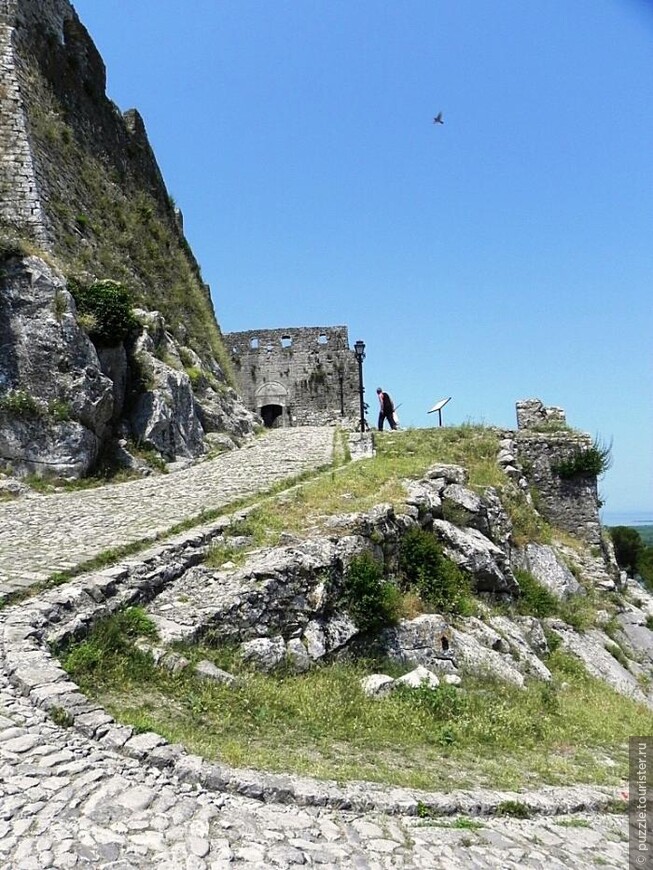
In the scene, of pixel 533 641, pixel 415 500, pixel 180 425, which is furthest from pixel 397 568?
pixel 180 425

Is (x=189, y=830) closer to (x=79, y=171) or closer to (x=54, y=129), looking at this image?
(x=54, y=129)

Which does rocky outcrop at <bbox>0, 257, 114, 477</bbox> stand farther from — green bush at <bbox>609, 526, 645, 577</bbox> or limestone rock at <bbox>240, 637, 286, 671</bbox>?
green bush at <bbox>609, 526, 645, 577</bbox>

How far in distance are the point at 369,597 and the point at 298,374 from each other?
30374 mm

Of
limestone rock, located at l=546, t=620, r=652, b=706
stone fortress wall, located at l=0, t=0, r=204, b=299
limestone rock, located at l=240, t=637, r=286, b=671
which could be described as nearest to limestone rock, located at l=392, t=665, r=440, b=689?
limestone rock, located at l=240, t=637, r=286, b=671

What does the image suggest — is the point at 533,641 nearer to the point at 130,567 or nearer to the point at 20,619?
the point at 130,567

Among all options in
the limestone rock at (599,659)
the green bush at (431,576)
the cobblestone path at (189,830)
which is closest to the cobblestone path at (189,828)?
the cobblestone path at (189,830)

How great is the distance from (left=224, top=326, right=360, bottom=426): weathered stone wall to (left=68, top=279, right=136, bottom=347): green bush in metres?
20.5

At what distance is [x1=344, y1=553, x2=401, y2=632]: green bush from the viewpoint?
25.2ft

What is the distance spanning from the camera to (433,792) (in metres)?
→ 4.22

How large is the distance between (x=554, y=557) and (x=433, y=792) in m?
11.4

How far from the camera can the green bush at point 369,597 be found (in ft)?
25.2

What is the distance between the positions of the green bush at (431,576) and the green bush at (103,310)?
10273mm

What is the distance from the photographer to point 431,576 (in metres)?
9.43

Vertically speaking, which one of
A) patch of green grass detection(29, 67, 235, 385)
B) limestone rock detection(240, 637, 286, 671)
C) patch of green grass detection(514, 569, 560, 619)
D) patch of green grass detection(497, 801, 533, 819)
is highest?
patch of green grass detection(29, 67, 235, 385)
